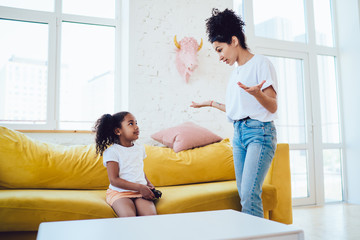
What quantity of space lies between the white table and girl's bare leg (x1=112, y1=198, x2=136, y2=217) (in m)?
0.55

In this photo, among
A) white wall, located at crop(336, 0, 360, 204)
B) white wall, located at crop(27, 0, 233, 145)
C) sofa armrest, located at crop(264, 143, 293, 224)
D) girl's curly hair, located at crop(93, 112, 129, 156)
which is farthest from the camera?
white wall, located at crop(336, 0, 360, 204)

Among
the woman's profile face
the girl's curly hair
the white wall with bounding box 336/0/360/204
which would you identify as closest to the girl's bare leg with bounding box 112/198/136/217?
the girl's curly hair

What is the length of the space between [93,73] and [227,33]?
177 cm

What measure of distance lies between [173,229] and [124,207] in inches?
A: 30.3

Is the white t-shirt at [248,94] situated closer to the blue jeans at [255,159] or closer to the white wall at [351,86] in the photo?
the blue jeans at [255,159]

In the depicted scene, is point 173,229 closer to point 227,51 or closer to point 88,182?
point 227,51

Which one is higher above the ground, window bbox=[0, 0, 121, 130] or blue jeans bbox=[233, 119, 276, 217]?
window bbox=[0, 0, 121, 130]

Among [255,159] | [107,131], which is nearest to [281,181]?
[255,159]

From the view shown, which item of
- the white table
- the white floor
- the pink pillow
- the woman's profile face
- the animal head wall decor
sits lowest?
the white floor

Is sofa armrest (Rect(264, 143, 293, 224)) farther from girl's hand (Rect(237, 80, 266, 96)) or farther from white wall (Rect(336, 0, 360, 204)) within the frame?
white wall (Rect(336, 0, 360, 204))

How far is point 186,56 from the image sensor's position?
3.06m

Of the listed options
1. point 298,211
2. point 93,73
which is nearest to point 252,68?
point 93,73

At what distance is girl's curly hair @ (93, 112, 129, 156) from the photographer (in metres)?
2.01

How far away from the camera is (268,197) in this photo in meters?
2.10
